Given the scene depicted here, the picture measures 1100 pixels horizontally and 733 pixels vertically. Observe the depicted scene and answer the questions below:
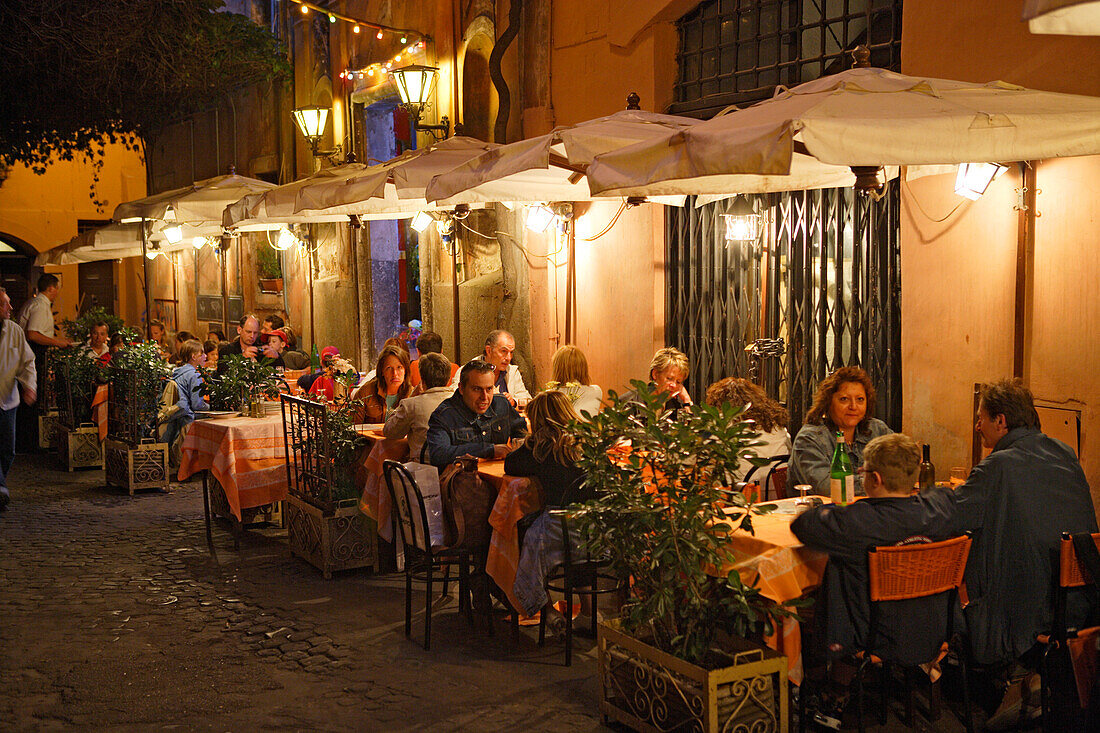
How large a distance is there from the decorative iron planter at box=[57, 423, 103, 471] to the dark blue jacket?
23.3 ft

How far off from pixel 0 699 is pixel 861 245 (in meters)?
5.90

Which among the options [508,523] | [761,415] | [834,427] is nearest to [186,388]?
[508,523]

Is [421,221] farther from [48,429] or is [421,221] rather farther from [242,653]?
[242,653]

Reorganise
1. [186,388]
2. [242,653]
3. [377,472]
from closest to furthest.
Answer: [242,653] → [377,472] → [186,388]

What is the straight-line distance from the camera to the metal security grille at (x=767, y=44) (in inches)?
292

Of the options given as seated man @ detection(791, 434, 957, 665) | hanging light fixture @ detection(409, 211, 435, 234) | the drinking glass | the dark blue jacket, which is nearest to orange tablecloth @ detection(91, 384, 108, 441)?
hanging light fixture @ detection(409, 211, 435, 234)

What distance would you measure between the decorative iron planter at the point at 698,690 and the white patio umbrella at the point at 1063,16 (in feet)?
8.23

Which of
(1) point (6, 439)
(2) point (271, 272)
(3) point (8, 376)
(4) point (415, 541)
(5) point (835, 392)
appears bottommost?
(4) point (415, 541)

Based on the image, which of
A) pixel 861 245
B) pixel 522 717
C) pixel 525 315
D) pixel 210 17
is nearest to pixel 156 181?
pixel 210 17

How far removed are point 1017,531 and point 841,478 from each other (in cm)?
85

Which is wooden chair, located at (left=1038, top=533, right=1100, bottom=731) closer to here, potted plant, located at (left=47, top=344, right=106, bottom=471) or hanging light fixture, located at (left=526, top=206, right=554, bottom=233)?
hanging light fixture, located at (left=526, top=206, right=554, bottom=233)

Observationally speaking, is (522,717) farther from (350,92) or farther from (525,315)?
(350,92)

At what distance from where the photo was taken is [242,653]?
595 cm

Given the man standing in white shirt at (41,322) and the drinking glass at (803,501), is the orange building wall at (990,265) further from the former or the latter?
the man standing in white shirt at (41,322)
